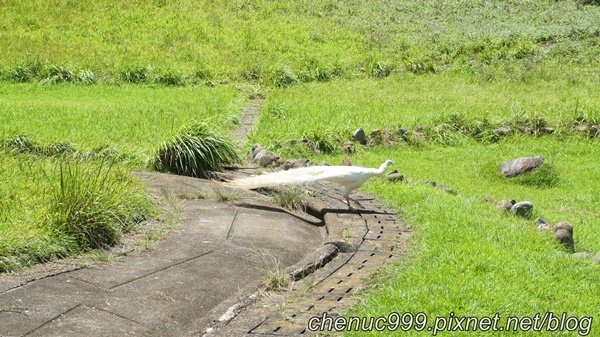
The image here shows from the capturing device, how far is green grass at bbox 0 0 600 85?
25.8 meters

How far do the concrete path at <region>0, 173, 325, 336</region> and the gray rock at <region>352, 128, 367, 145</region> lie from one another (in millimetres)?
6728

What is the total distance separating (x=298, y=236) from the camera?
8750 millimetres

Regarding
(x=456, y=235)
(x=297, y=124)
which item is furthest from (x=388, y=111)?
(x=456, y=235)

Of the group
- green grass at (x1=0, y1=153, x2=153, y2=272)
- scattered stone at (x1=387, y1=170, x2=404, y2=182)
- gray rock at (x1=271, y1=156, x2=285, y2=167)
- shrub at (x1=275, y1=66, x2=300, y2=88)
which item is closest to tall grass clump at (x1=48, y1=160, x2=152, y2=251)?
green grass at (x1=0, y1=153, x2=153, y2=272)

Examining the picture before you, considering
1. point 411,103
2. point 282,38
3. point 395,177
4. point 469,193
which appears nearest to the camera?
point 395,177

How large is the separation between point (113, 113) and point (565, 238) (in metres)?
11.6

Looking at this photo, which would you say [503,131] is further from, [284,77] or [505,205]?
[284,77]

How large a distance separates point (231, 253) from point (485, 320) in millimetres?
2587

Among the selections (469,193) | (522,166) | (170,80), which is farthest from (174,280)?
(170,80)

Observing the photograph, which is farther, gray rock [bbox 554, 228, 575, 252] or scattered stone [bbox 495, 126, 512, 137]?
scattered stone [bbox 495, 126, 512, 137]

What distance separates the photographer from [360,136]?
16.2 m

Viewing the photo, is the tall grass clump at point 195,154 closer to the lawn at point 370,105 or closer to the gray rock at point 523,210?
the lawn at point 370,105

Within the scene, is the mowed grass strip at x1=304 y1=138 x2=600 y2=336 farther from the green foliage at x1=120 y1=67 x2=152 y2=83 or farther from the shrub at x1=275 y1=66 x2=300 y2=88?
the green foliage at x1=120 y1=67 x2=152 y2=83

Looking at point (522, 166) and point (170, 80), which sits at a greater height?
point (522, 166)
